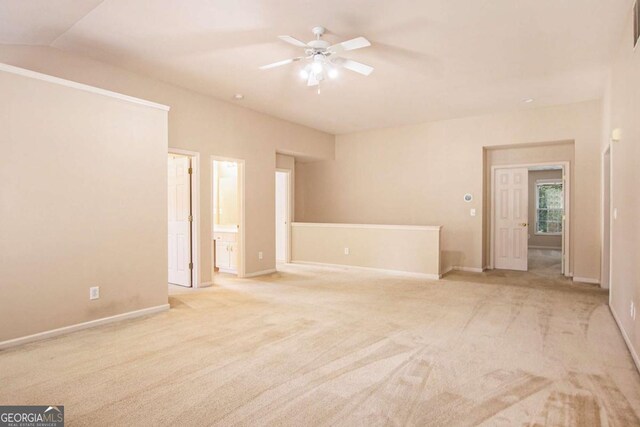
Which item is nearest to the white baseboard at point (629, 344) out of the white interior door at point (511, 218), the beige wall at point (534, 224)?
the white interior door at point (511, 218)

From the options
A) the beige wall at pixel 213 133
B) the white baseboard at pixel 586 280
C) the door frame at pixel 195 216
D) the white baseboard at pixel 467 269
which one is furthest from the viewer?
the white baseboard at pixel 467 269

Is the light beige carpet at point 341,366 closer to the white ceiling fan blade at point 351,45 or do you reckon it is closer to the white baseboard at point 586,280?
the white baseboard at point 586,280

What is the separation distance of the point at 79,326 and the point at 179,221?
2.25m

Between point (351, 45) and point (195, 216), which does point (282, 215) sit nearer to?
point (195, 216)

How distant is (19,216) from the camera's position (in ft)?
10.1

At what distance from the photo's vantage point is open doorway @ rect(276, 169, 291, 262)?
7.92 m

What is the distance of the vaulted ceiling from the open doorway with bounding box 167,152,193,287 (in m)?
1.23

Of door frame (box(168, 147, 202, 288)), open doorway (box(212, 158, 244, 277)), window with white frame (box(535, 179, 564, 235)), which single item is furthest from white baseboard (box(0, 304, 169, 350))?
window with white frame (box(535, 179, 564, 235))

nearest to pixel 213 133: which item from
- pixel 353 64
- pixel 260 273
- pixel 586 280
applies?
→ pixel 260 273

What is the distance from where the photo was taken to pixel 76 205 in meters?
3.44

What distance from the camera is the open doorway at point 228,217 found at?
6145mm

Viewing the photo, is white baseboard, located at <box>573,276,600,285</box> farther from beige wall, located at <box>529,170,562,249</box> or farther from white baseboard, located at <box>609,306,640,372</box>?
beige wall, located at <box>529,170,562,249</box>

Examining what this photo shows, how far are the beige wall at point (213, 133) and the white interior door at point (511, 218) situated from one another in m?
3.87

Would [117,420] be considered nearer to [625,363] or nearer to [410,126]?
[625,363]
